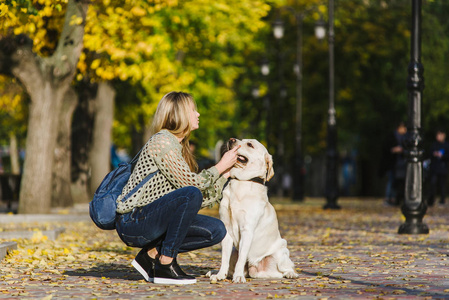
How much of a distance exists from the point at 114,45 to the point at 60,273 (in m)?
10.3

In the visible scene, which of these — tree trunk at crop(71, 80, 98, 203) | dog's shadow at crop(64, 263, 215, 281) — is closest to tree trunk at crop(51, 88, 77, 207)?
tree trunk at crop(71, 80, 98, 203)

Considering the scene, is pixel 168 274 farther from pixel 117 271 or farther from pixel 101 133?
pixel 101 133

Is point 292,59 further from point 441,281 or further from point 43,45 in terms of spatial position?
point 441,281

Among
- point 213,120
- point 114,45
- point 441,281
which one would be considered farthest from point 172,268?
point 213,120

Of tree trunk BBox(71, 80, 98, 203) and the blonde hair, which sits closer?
the blonde hair

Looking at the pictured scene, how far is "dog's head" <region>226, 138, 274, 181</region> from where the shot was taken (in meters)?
7.36

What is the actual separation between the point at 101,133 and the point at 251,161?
17436 mm

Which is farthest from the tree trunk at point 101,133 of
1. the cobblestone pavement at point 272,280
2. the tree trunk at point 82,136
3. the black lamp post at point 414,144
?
the black lamp post at point 414,144

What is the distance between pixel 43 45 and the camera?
18.8m

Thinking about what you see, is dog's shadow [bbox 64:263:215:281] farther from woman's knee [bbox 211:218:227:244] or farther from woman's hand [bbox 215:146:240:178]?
woman's hand [bbox 215:146:240:178]

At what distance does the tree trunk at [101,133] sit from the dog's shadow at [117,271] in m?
15.0

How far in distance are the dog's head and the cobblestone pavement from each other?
905 mm

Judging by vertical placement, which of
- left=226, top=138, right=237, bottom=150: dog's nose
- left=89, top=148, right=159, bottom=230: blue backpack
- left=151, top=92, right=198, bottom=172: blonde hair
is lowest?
left=89, top=148, right=159, bottom=230: blue backpack

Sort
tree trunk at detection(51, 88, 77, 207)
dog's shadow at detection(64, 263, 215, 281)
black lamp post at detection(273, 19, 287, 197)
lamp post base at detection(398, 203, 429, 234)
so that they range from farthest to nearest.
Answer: black lamp post at detection(273, 19, 287, 197)
tree trunk at detection(51, 88, 77, 207)
lamp post base at detection(398, 203, 429, 234)
dog's shadow at detection(64, 263, 215, 281)
